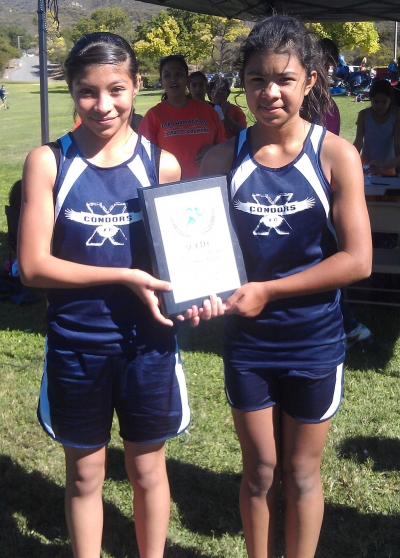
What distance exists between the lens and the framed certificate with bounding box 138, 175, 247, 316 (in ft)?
6.23

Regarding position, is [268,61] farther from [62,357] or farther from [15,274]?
[15,274]

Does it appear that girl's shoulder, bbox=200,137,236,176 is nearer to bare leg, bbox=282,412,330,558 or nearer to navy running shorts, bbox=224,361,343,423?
navy running shorts, bbox=224,361,343,423

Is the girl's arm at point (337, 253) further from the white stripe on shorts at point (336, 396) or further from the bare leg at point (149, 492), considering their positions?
the bare leg at point (149, 492)

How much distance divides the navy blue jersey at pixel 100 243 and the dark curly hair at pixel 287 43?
0.45m

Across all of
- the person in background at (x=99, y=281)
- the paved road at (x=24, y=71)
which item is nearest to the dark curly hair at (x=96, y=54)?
the person in background at (x=99, y=281)

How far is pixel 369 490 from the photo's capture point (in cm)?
304

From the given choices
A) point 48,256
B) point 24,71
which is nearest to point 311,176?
point 48,256

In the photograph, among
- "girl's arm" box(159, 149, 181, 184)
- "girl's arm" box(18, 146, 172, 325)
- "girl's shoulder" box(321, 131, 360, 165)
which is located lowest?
"girl's arm" box(18, 146, 172, 325)

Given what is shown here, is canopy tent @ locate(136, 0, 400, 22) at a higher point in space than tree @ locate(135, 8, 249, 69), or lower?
higher

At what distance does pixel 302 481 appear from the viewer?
2092mm

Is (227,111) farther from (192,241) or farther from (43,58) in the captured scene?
(192,241)

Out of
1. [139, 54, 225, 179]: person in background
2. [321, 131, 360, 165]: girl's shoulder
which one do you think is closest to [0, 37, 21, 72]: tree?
[139, 54, 225, 179]: person in background

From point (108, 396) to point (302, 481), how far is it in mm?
697

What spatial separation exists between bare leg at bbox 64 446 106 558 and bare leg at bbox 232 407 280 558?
49cm
